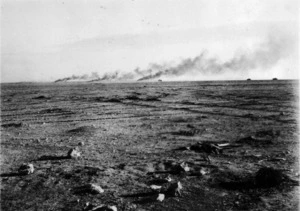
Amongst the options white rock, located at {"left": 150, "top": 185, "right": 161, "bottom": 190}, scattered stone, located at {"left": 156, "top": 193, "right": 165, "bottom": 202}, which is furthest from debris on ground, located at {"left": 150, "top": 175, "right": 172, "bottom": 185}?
scattered stone, located at {"left": 156, "top": 193, "right": 165, "bottom": 202}

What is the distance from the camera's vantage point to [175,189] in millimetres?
4535

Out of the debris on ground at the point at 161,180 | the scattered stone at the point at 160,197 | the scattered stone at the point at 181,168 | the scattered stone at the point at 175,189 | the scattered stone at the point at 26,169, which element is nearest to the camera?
the scattered stone at the point at 160,197

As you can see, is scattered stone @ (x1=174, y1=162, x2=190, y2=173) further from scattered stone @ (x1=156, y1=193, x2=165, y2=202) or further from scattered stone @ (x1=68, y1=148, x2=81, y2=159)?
scattered stone @ (x1=68, y1=148, x2=81, y2=159)

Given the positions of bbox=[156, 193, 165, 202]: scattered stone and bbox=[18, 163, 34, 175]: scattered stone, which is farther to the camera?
bbox=[18, 163, 34, 175]: scattered stone

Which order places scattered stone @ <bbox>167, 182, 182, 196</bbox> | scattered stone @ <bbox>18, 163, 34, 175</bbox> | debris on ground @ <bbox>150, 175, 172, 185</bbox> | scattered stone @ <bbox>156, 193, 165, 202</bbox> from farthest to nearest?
scattered stone @ <bbox>18, 163, 34, 175</bbox>
debris on ground @ <bbox>150, 175, 172, 185</bbox>
scattered stone @ <bbox>167, 182, 182, 196</bbox>
scattered stone @ <bbox>156, 193, 165, 202</bbox>

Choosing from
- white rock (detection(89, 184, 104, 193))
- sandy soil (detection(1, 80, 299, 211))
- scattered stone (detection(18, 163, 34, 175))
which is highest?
scattered stone (detection(18, 163, 34, 175))

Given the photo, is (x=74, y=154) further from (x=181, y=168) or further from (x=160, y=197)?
(x=160, y=197)

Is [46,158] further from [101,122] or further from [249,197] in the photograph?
[101,122]

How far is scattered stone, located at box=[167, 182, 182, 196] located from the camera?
177 inches

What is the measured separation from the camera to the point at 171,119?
11.8 metres

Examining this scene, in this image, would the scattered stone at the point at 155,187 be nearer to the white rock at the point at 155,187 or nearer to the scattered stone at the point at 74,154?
the white rock at the point at 155,187

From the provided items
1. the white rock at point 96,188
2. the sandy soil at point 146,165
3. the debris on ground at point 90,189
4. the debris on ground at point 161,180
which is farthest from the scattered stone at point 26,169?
the debris on ground at point 161,180

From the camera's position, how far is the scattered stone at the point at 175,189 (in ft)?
14.7

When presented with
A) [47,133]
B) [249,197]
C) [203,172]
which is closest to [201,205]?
[249,197]
